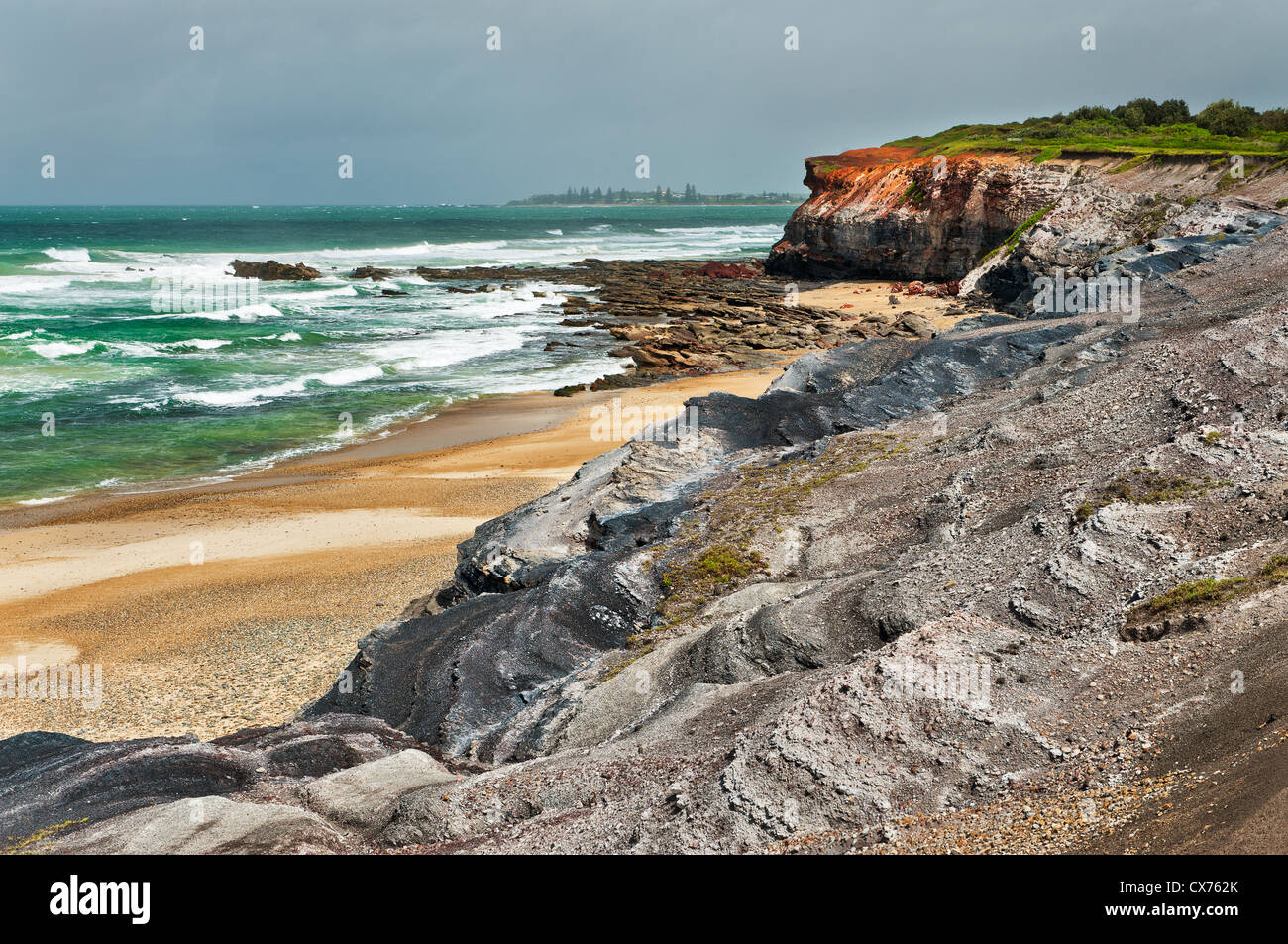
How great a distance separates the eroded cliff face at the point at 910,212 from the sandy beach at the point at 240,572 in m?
29.3

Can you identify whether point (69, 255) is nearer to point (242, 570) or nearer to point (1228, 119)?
point (242, 570)

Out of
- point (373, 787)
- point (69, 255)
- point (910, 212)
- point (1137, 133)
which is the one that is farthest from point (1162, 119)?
point (69, 255)

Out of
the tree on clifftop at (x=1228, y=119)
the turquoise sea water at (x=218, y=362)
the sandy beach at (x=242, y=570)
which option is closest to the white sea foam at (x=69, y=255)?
the turquoise sea water at (x=218, y=362)

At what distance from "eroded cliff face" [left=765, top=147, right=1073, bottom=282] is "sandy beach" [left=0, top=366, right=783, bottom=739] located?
29.3 meters

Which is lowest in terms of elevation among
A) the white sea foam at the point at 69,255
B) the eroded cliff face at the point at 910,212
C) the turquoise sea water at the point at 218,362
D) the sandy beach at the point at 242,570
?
the sandy beach at the point at 242,570

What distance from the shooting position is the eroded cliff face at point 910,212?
44.8 m

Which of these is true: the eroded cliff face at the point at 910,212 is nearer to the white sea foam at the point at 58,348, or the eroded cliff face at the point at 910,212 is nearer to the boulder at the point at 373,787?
the white sea foam at the point at 58,348

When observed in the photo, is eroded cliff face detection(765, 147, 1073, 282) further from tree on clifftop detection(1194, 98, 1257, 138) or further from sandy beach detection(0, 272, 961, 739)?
sandy beach detection(0, 272, 961, 739)

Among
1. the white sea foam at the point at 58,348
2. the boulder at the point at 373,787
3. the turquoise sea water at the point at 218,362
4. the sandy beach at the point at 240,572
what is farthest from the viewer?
the white sea foam at the point at 58,348

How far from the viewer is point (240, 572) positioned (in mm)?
16531

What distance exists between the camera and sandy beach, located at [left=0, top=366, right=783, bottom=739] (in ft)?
40.0

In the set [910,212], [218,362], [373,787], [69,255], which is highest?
[69,255]

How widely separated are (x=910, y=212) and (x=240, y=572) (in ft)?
143

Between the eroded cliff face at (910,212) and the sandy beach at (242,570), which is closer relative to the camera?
the sandy beach at (242,570)
